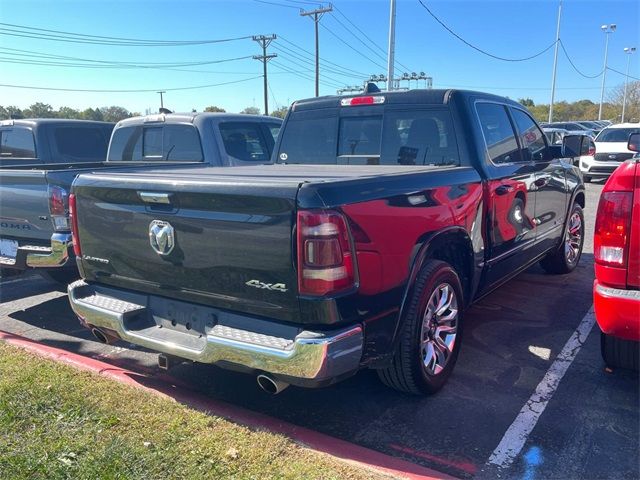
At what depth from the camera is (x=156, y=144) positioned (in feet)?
23.0

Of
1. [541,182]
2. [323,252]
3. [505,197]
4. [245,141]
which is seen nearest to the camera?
[323,252]

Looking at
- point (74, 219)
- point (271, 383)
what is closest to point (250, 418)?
point (271, 383)

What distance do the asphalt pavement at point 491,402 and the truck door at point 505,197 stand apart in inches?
25.0

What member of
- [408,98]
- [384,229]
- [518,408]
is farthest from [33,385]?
[408,98]

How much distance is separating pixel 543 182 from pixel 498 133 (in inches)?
37.8

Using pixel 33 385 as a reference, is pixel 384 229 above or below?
above

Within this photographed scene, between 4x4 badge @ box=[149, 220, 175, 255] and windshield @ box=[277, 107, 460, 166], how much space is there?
6.86ft

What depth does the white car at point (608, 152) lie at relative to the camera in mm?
15742

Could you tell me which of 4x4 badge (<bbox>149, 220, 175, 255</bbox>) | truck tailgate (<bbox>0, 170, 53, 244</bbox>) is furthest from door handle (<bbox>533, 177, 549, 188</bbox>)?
truck tailgate (<bbox>0, 170, 53, 244</bbox>)

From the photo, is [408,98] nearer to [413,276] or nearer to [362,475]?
[413,276]

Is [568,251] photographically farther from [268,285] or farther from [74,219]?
[74,219]

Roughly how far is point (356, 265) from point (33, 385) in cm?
244

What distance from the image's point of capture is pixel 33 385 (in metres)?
3.54

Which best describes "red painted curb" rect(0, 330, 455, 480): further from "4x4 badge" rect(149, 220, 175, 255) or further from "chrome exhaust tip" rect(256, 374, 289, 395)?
"4x4 badge" rect(149, 220, 175, 255)
